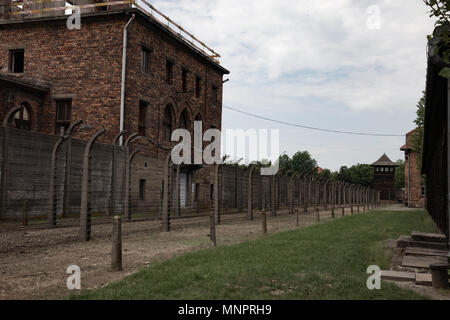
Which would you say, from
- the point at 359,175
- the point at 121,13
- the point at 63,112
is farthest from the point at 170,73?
the point at 359,175

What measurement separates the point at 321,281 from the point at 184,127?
71.4ft

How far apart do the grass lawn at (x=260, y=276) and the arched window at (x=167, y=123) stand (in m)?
16.9

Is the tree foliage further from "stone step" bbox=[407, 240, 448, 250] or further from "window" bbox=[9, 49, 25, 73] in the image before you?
"stone step" bbox=[407, 240, 448, 250]

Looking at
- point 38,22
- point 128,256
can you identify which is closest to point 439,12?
point 128,256

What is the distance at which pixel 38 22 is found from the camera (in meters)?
21.8

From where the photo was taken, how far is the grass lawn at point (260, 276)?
4.54 metres

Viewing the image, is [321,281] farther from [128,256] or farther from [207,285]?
[128,256]

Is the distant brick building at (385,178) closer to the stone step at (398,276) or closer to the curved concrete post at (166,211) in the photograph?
the curved concrete post at (166,211)

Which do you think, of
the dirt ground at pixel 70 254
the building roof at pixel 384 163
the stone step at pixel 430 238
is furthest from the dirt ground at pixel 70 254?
the building roof at pixel 384 163

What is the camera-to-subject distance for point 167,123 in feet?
80.1

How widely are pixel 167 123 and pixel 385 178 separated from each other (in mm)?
60198

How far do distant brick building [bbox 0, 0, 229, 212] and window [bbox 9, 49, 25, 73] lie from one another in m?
0.02

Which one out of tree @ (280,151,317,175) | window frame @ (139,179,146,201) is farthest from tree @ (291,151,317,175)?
window frame @ (139,179,146,201)

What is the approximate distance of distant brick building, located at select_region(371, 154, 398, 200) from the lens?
245 ft
